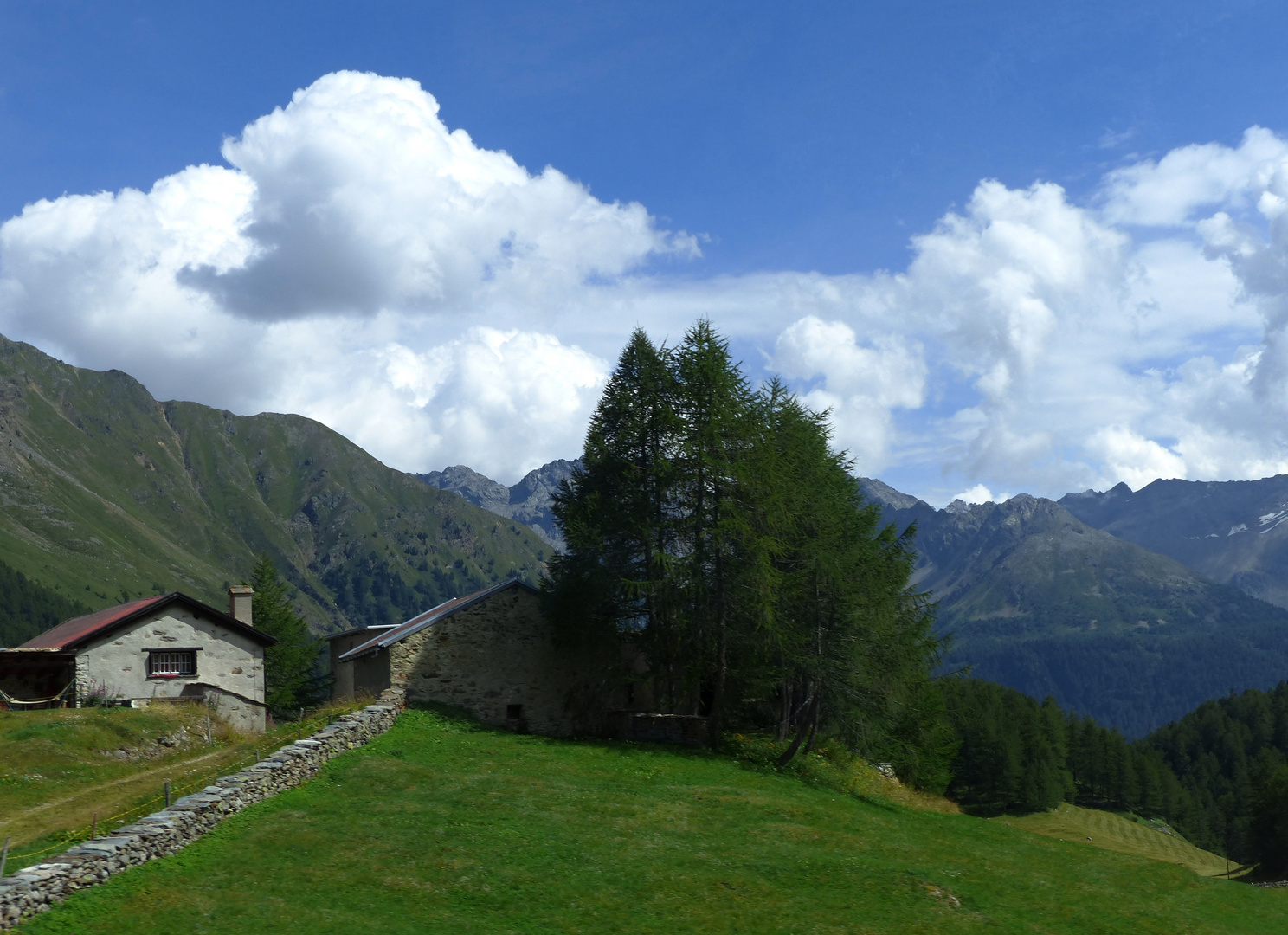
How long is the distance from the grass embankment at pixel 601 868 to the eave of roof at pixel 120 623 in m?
18.2

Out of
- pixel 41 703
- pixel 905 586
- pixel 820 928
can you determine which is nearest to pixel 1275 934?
pixel 820 928

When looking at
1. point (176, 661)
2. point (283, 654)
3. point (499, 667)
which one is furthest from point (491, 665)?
point (283, 654)

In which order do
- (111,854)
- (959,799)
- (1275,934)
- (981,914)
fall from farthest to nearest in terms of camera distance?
(959,799), (1275,934), (981,914), (111,854)

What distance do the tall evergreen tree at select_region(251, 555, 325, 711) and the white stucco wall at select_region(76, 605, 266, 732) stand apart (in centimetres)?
2615

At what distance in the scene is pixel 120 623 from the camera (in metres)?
44.7

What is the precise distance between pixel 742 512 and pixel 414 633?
1429 cm

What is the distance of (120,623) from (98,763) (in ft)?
37.9

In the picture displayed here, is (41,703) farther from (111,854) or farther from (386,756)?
(111,854)

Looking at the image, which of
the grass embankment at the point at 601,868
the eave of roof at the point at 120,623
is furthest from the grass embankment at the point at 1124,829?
the eave of roof at the point at 120,623

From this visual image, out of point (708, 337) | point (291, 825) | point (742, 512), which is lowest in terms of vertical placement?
point (291, 825)

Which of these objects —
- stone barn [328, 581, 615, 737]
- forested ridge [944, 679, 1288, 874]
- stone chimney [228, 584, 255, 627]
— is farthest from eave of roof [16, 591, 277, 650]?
forested ridge [944, 679, 1288, 874]

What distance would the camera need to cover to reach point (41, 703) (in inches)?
1695

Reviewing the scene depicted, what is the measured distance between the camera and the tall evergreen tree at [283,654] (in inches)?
2980

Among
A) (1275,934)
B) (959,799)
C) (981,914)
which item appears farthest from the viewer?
(959,799)
